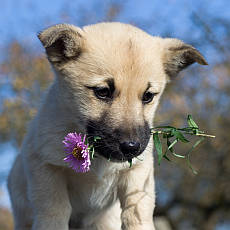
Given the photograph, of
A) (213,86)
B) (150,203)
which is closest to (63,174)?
(150,203)

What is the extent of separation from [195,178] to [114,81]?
14230 millimetres

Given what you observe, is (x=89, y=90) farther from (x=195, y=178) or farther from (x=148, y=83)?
(x=195, y=178)

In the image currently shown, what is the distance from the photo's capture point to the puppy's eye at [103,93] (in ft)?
10.7

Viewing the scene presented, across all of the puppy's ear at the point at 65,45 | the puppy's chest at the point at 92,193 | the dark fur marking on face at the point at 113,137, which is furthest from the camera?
the puppy's chest at the point at 92,193

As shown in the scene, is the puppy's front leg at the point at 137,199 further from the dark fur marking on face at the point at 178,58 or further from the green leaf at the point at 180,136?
the dark fur marking on face at the point at 178,58

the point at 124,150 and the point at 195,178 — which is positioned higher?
the point at 124,150

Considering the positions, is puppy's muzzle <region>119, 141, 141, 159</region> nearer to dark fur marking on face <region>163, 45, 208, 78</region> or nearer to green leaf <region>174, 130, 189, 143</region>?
green leaf <region>174, 130, 189, 143</region>

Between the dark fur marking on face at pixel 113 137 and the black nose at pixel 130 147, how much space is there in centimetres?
3

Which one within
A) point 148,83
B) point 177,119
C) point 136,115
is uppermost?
point 148,83

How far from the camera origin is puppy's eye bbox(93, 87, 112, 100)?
3247 mm

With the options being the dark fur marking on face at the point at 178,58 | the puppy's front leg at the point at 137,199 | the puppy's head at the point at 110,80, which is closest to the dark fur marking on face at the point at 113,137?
the puppy's head at the point at 110,80

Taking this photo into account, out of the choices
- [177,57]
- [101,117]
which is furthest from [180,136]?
[177,57]

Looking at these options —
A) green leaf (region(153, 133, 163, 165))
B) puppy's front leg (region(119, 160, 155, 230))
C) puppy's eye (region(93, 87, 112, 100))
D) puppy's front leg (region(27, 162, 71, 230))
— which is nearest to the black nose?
green leaf (region(153, 133, 163, 165))

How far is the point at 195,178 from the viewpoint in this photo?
16656 mm
